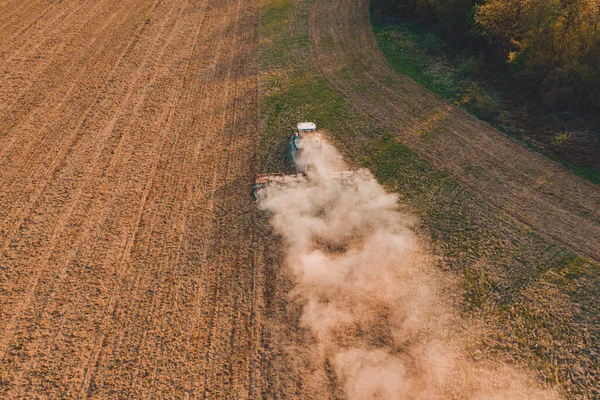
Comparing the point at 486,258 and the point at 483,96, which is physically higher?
the point at 483,96

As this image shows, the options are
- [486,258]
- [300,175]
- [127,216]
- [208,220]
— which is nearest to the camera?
[486,258]

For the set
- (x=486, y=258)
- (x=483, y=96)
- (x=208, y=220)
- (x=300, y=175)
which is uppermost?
(x=483, y=96)

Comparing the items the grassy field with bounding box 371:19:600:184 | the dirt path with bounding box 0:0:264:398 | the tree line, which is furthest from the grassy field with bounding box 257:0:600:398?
the tree line

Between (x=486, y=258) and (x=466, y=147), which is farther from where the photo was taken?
(x=466, y=147)

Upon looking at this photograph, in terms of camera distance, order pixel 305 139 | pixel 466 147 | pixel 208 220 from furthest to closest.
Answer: pixel 466 147 → pixel 305 139 → pixel 208 220

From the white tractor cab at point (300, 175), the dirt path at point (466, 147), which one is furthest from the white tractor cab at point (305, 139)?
the dirt path at point (466, 147)

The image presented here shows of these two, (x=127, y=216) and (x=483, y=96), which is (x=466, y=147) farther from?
(x=127, y=216)

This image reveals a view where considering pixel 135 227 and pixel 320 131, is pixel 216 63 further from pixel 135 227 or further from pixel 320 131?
pixel 135 227

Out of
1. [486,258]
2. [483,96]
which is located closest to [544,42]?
[483,96]
